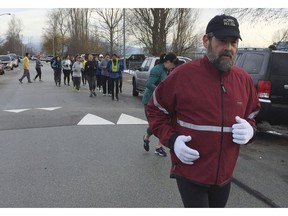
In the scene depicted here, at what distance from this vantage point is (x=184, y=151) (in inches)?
102

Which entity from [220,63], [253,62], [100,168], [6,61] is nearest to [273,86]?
[253,62]

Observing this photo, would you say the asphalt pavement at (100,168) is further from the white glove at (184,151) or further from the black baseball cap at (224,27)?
the black baseball cap at (224,27)

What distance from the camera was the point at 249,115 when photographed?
2934mm

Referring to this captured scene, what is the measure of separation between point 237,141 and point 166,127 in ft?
1.64

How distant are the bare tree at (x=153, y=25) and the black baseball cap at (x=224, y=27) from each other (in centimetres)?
2821

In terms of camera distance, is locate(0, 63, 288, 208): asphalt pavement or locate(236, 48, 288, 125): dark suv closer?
locate(0, 63, 288, 208): asphalt pavement

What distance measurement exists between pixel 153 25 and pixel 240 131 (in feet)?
97.3

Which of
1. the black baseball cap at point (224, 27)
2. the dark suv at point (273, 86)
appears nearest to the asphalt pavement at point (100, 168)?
the dark suv at point (273, 86)

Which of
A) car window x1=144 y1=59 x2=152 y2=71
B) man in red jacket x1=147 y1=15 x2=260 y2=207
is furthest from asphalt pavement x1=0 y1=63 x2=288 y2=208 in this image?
car window x1=144 y1=59 x2=152 y2=71

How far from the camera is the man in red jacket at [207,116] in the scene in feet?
8.65

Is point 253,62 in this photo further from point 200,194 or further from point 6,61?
point 6,61

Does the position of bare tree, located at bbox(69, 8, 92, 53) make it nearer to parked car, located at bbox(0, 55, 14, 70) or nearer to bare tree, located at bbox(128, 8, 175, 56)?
parked car, located at bbox(0, 55, 14, 70)

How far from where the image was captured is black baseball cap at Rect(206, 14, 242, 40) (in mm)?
2617

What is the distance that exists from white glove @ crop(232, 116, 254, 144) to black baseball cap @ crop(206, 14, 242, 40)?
0.57 m
